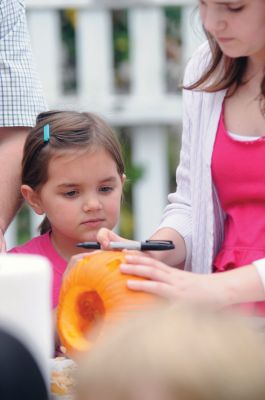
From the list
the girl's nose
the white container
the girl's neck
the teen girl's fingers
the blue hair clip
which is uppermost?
the white container

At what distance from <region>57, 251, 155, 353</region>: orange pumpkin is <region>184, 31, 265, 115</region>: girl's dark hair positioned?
0.53 m

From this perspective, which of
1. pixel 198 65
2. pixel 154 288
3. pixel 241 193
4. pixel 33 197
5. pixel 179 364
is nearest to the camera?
pixel 179 364

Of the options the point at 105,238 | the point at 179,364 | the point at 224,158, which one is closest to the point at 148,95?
the point at 224,158

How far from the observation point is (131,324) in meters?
1.16

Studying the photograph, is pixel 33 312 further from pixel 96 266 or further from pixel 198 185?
pixel 198 185

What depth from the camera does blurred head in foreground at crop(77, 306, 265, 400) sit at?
3.52 ft

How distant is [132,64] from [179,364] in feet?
13.4

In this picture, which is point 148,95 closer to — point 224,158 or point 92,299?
point 224,158

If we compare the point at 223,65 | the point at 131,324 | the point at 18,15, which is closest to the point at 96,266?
the point at 223,65

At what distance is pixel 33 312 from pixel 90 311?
556 millimetres

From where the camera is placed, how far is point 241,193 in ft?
7.45

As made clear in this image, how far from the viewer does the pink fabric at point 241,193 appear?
2.24 meters

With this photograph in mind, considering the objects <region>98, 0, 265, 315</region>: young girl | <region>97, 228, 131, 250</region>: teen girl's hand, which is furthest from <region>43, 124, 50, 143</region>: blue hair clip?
<region>97, 228, 131, 250</region>: teen girl's hand

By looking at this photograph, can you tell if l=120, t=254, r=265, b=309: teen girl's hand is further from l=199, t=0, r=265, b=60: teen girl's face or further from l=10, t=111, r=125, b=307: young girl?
l=10, t=111, r=125, b=307: young girl
